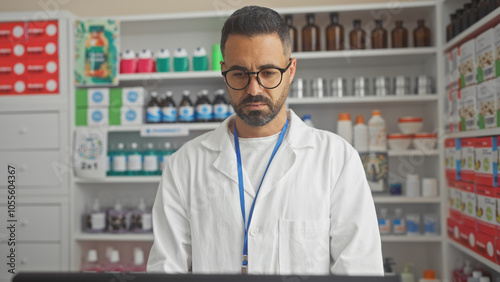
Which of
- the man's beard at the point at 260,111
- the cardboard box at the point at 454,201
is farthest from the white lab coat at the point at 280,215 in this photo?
the cardboard box at the point at 454,201

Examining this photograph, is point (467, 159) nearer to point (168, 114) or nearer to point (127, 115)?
point (168, 114)

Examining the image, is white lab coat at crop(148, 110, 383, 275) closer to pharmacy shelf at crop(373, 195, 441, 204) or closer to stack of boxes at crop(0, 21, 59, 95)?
pharmacy shelf at crop(373, 195, 441, 204)

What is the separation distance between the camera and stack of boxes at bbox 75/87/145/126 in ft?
9.32

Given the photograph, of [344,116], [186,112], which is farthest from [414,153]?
[186,112]

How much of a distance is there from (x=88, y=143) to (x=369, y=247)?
218 centimetres

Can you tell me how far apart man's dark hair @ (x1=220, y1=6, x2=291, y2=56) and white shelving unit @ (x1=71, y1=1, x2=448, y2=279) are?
150cm

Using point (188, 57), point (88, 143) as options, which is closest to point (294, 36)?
point (188, 57)

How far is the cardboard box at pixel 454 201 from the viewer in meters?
2.39

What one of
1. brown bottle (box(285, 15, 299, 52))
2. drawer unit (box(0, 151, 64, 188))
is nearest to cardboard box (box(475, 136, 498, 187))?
brown bottle (box(285, 15, 299, 52))

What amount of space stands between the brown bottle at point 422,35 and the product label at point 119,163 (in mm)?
1938

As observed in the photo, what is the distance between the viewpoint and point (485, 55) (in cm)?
201

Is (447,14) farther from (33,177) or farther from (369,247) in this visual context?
(33,177)

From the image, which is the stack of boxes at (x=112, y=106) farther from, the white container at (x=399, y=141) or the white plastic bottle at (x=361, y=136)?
the white container at (x=399, y=141)

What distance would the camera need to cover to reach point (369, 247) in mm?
1161
